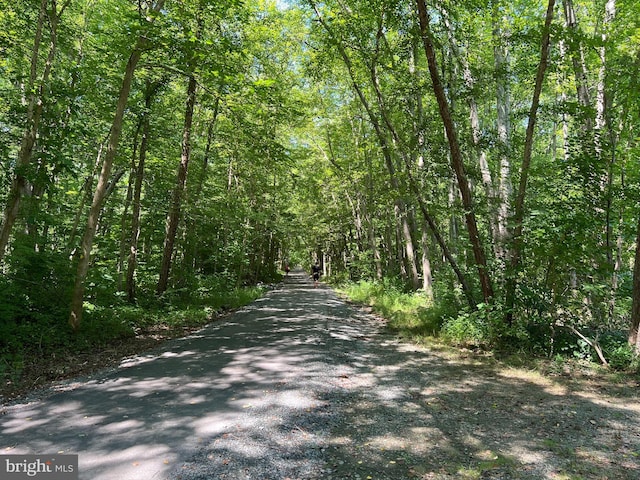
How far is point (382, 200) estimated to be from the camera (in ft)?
42.6

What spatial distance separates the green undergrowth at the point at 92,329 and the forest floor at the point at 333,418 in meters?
0.50

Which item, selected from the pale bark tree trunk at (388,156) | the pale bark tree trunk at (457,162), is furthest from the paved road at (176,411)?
the pale bark tree trunk at (388,156)

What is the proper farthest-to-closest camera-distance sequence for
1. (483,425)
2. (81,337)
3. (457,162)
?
(457,162)
(81,337)
(483,425)

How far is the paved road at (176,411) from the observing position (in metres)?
3.38

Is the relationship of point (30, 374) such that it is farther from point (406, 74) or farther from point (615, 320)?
point (615, 320)

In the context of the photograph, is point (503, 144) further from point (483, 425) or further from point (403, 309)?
point (483, 425)

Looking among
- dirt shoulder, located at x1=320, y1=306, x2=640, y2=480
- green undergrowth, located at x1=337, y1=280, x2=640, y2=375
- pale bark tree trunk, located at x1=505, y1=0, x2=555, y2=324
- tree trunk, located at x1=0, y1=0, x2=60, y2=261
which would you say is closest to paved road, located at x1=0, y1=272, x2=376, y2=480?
dirt shoulder, located at x1=320, y1=306, x2=640, y2=480

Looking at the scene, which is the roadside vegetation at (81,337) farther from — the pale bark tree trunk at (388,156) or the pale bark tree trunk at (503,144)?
the pale bark tree trunk at (503,144)

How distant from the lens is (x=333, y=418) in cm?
436

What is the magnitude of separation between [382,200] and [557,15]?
9777 mm

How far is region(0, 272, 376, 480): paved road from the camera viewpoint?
11.1ft

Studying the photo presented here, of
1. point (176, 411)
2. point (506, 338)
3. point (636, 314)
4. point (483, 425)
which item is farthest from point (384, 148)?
point (176, 411)

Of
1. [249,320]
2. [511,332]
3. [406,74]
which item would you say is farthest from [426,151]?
[249,320]

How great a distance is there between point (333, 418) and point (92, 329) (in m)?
6.03
